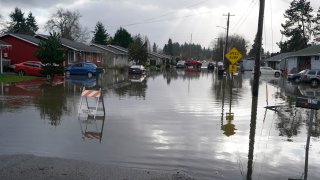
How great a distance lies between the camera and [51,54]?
3544cm

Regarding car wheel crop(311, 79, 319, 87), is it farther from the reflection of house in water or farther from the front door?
the reflection of house in water

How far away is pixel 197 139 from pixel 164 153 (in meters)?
1.92

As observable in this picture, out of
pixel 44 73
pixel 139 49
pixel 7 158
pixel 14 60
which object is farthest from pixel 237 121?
pixel 139 49

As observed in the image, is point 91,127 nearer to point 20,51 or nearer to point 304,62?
point 20,51

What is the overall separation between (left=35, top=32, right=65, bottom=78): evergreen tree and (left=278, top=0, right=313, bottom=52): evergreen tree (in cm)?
6684

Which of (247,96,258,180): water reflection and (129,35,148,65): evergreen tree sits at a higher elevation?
(129,35,148,65): evergreen tree

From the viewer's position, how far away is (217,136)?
38.1 feet

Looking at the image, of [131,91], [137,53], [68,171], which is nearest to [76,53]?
[137,53]

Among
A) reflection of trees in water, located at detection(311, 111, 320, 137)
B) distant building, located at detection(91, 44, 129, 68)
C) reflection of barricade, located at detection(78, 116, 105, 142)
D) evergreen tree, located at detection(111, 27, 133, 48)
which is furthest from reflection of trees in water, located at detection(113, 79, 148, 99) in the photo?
evergreen tree, located at detection(111, 27, 133, 48)

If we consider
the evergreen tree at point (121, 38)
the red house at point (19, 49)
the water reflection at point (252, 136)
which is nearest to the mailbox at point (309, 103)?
the water reflection at point (252, 136)

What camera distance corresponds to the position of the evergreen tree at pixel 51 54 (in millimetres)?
35406

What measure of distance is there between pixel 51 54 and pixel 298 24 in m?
69.2

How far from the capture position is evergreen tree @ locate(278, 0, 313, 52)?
89.8 m

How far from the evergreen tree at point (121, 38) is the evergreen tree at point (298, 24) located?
4077 centimetres
